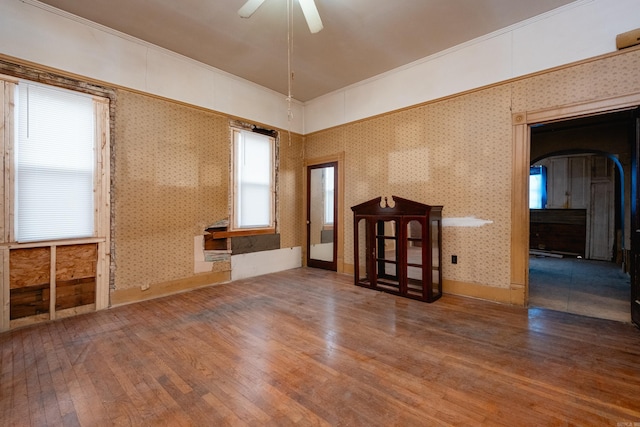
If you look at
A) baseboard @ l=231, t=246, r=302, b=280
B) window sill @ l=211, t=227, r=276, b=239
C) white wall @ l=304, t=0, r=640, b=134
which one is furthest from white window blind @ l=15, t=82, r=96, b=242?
white wall @ l=304, t=0, r=640, b=134

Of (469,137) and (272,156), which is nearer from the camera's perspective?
(469,137)

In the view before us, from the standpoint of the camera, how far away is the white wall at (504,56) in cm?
296

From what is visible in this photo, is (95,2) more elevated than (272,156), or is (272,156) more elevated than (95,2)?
(95,2)

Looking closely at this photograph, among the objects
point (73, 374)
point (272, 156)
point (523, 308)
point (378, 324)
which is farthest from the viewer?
point (272, 156)

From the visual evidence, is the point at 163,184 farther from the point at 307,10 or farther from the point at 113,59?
the point at 307,10

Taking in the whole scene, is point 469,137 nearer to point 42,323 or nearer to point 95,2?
point 95,2

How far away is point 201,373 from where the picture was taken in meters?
2.10

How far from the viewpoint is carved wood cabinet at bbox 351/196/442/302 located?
3.75m

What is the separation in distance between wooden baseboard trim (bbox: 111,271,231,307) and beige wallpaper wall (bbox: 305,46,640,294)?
3067mm

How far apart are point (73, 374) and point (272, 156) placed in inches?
165

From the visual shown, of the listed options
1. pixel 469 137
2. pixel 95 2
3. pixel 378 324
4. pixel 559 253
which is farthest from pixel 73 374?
pixel 559 253

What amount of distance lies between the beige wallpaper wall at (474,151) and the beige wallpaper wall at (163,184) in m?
2.72

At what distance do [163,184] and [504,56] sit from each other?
16.1ft

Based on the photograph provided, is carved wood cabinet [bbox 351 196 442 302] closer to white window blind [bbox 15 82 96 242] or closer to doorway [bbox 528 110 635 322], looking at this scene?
doorway [bbox 528 110 635 322]
